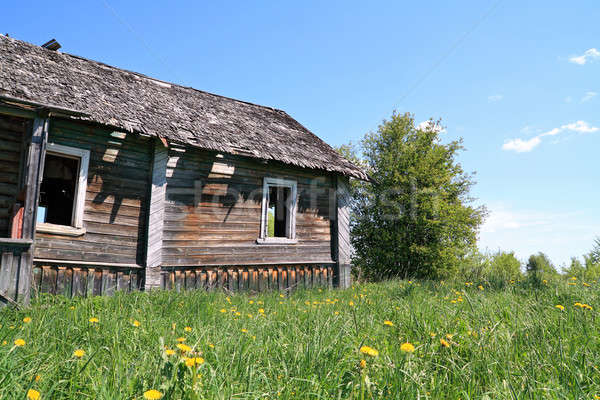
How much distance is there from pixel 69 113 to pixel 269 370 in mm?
5314

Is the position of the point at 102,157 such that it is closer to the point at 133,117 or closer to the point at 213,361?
the point at 133,117

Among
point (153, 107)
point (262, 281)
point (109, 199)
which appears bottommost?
point (262, 281)

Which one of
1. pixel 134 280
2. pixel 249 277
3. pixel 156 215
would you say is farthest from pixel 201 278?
pixel 156 215

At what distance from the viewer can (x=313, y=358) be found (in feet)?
6.88

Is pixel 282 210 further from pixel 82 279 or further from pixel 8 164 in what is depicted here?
pixel 8 164

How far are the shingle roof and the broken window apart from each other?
81 cm

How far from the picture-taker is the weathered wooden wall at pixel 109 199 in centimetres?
637

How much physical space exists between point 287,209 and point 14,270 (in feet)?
19.2

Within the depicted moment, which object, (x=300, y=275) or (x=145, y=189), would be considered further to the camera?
(x=300, y=275)

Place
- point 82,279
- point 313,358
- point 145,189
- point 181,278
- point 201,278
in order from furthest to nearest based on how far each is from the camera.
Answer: point 201,278, point 181,278, point 145,189, point 82,279, point 313,358

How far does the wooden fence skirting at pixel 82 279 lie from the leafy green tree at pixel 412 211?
9.43 m

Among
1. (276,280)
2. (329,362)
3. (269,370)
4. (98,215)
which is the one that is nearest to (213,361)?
(269,370)

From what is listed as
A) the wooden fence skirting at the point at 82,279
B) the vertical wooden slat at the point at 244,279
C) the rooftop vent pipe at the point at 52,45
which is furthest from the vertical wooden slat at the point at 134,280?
the rooftop vent pipe at the point at 52,45

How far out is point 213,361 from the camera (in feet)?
7.11
